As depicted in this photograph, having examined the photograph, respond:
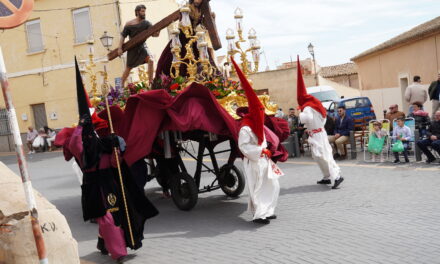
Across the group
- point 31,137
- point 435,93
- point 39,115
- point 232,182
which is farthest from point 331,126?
point 39,115

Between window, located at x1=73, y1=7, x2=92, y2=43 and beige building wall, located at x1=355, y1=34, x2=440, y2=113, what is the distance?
16276 mm

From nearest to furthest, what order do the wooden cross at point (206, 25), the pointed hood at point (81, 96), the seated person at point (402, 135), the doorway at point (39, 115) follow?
the pointed hood at point (81, 96), the wooden cross at point (206, 25), the seated person at point (402, 135), the doorway at point (39, 115)

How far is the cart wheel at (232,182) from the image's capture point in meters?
9.94

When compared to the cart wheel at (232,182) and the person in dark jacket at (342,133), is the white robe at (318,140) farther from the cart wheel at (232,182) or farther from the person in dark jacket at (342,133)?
the person in dark jacket at (342,133)

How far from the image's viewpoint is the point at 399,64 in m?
25.0

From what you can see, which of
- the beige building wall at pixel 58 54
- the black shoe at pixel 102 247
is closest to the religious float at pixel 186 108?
the black shoe at pixel 102 247

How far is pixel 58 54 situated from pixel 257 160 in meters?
21.6

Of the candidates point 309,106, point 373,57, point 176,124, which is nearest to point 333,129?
point 309,106

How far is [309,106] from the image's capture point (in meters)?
10.1

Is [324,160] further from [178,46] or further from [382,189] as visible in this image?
[178,46]

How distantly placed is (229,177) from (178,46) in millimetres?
3102

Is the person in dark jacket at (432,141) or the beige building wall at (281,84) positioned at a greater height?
the beige building wall at (281,84)

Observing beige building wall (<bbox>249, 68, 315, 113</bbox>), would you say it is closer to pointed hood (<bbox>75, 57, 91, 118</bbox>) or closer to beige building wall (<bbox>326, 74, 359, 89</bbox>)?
beige building wall (<bbox>326, 74, 359, 89</bbox>)

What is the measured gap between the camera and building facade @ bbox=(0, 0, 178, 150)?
25.3 m
